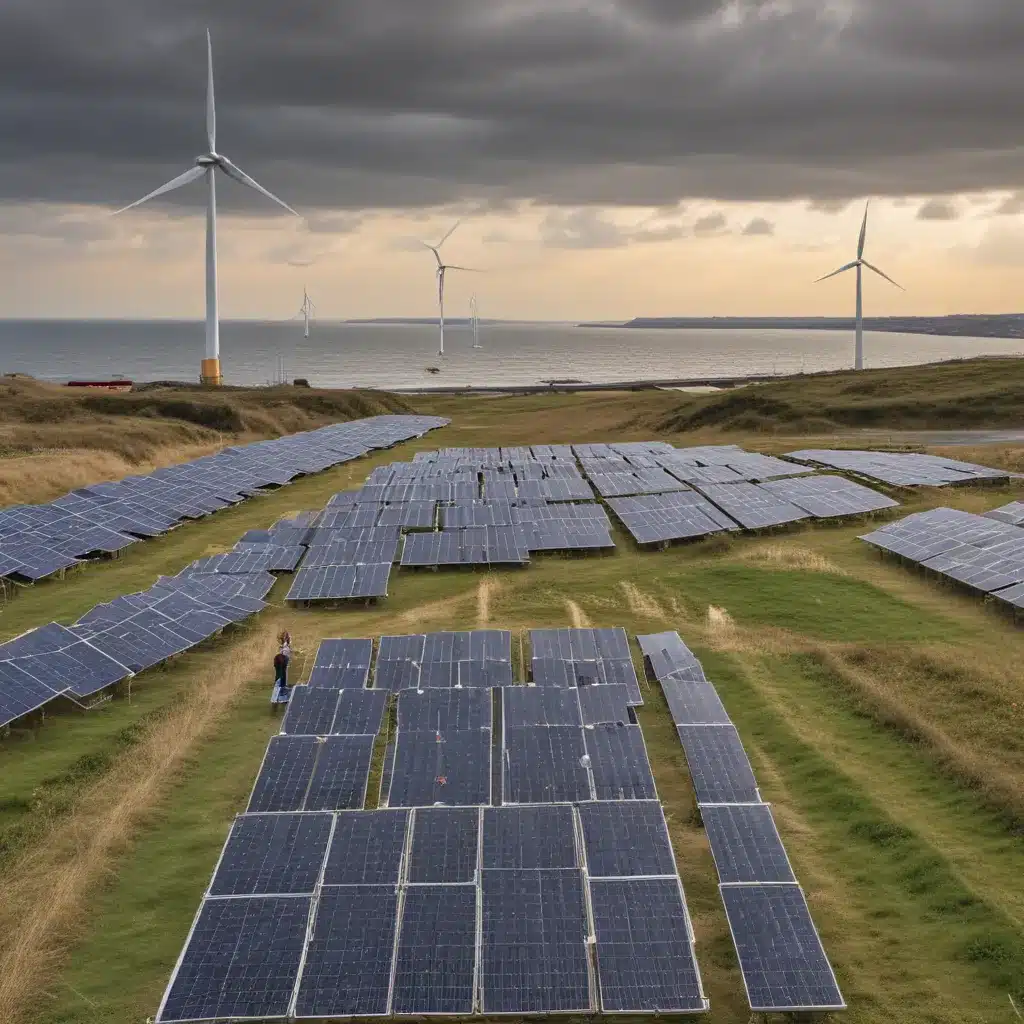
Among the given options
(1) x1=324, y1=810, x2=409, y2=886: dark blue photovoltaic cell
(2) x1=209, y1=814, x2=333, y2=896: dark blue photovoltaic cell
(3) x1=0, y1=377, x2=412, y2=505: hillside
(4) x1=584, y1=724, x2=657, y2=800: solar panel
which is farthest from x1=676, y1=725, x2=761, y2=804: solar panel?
(3) x1=0, y1=377, x2=412, y2=505: hillside

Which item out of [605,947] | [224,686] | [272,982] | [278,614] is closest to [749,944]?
[605,947]

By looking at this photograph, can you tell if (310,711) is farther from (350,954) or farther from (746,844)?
(746,844)

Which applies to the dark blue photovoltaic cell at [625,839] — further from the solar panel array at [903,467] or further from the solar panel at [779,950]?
the solar panel array at [903,467]

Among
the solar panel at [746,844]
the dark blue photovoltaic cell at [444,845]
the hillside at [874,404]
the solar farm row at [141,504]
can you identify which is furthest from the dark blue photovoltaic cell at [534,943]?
the hillside at [874,404]

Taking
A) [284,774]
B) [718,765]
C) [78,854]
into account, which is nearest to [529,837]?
[718,765]

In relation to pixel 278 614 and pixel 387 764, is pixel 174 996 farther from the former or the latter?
pixel 278 614

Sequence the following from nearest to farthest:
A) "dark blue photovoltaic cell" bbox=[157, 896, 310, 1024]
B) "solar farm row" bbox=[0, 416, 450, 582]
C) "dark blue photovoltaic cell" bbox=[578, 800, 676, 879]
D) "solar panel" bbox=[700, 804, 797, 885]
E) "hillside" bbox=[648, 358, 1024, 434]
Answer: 1. "dark blue photovoltaic cell" bbox=[157, 896, 310, 1024]
2. "dark blue photovoltaic cell" bbox=[578, 800, 676, 879]
3. "solar panel" bbox=[700, 804, 797, 885]
4. "solar farm row" bbox=[0, 416, 450, 582]
5. "hillside" bbox=[648, 358, 1024, 434]

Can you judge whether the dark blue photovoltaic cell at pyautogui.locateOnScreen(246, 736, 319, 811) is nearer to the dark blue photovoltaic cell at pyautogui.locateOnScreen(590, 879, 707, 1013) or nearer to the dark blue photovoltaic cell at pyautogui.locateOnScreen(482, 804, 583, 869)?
the dark blue photovoltaic cell at pyautogui.locateOnScreen(482, 804, 583, 869)
